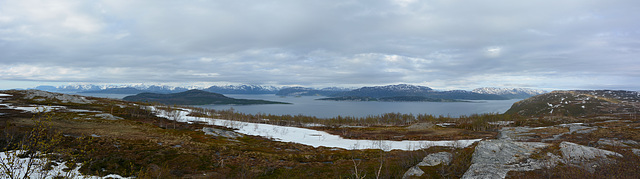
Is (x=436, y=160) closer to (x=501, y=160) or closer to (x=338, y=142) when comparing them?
(x=501, y=160)

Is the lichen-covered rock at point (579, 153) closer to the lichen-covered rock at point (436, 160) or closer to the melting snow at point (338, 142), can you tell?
the lichen-covered rock at point (436, 160)

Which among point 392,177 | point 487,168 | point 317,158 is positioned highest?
point 487,168

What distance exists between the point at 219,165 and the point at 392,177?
1628 cm

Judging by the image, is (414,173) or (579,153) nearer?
(579,153)

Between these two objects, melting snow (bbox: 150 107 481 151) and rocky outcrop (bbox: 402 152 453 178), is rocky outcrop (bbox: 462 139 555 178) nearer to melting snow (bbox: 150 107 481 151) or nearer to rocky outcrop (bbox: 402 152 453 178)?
rocky outcrop (bbox: 402 152 453 178)

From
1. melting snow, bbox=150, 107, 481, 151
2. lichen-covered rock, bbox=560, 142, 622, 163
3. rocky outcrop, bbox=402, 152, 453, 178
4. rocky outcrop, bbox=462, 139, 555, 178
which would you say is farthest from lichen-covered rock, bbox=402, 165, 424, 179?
melting snow, bbox=150, 107, 481, 151

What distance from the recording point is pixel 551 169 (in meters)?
11.0

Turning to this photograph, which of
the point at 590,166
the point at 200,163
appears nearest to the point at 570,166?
the point at 590,166

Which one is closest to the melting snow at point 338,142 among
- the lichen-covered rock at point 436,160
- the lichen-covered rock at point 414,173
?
the lichen-covered rock at point 436,160

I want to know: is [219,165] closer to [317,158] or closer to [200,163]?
[200,163]

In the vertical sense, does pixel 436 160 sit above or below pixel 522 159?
below

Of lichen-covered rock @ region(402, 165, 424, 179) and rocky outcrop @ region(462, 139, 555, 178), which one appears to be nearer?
rocky outcrop @ region(462, 139, 555, 178)

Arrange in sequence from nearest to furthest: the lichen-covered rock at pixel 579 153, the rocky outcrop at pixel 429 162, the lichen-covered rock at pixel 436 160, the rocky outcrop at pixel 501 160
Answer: the rocky outcrop at pixel 501 160
the lichen-covered rock at pixel 579 153
the rocky outcrop at pixel 429 162
the lichen-covered rock at pixel 436 160

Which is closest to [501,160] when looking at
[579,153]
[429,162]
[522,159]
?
[522,159]
